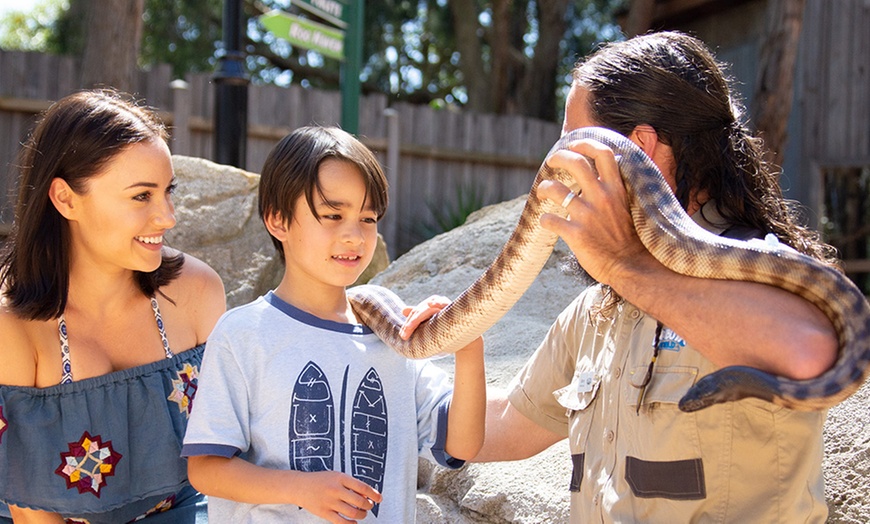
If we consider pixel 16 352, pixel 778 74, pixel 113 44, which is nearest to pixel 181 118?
pixel 113 44

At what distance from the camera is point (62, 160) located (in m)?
2.95

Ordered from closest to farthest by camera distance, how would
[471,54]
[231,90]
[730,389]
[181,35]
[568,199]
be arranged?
[730,389] < [568,199] < [231,90] < [471,54] < [181,35]

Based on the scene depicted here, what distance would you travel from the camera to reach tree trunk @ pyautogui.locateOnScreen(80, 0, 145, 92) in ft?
29.6

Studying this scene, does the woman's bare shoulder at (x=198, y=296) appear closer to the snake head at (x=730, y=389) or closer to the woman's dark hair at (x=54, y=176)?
the woman's dark hair at (x=54, y=176)

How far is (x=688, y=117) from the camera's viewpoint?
2.52m

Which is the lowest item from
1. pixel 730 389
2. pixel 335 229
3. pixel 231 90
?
pixel 730 389

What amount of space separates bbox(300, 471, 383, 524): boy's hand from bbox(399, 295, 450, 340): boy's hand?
464 mm

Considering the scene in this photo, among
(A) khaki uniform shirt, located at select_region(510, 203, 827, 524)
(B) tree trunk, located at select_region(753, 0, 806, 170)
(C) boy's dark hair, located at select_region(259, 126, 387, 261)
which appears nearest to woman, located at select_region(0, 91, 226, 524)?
(C) boy's dark hair, located at select_region(259, 126, 387, 261)

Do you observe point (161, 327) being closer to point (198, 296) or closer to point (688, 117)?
point (198, 296)

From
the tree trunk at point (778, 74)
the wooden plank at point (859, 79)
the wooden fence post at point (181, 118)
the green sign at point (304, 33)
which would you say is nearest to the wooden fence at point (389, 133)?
the wooden fence post at point (181, 118)

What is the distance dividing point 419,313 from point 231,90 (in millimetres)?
4229

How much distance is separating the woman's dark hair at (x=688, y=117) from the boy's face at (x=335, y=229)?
73 cm

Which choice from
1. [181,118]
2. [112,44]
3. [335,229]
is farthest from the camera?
[181,118]

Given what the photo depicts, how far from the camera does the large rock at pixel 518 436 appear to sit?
9.09 ft
